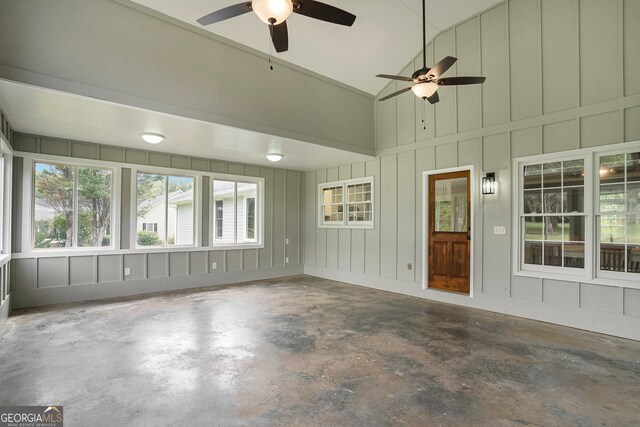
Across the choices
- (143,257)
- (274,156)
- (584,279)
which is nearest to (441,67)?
(584,279)

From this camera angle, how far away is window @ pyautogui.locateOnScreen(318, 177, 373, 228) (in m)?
7.22

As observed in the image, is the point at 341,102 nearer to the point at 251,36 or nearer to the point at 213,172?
the point at 251,36

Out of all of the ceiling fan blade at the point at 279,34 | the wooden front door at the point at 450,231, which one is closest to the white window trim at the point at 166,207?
the ceiling fan blade at the point at 279,34

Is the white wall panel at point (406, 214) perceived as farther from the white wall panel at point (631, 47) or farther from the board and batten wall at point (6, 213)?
the board and batten wall at point (6, 213)

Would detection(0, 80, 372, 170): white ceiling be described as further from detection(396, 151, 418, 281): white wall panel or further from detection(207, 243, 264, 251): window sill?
detection(207, 243, 264, 251): window sill

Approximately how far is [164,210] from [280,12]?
5.35 metres

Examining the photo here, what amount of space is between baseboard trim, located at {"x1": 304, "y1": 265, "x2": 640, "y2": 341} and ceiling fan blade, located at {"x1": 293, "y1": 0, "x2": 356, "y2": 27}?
458cm

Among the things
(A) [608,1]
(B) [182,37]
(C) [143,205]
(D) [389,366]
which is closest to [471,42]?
(A) [608,1]

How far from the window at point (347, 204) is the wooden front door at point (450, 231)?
1.53 meters

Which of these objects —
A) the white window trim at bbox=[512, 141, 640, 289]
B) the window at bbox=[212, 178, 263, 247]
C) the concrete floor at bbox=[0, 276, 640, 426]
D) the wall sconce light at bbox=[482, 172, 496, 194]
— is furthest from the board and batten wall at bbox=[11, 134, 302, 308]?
the white window trim at bbox=[512, 141, 640, 289]

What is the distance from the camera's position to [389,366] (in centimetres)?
312

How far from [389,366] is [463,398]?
0.73 m

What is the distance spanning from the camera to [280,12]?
95.0 inches

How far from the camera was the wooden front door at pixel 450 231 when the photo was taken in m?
5.50
